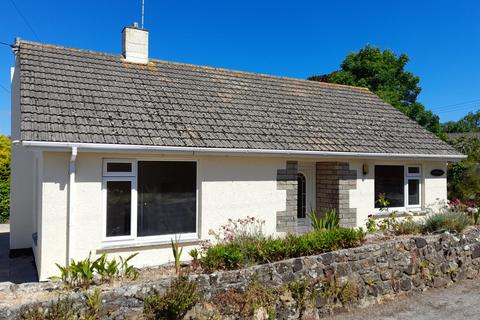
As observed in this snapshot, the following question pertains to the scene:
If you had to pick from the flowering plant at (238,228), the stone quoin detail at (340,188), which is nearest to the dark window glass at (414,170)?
the stone quoin detail at (340,188)

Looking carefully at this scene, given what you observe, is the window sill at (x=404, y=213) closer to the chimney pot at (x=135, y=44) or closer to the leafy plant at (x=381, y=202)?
the leafy plant at (x=381, y=202)

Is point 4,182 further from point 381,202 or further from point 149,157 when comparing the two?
point 381,202

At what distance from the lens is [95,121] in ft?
27.6

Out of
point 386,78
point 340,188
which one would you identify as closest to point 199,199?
point 340,188

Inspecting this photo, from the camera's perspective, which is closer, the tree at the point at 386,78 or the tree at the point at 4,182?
the tree at the point at 4,182

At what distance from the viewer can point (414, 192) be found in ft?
41.5

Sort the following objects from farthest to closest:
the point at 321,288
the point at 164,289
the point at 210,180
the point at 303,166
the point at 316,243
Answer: the point at 303,166, the point at 210,180, the point at 316,243, the point at 321,288, the point at 164,289

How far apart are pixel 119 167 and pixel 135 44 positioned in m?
5.27

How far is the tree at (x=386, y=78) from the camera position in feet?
83.4

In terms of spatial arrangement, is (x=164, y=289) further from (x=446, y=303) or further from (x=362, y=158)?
(x=362, y=158)

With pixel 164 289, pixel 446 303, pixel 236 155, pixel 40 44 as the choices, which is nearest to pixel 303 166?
pixel 236 155

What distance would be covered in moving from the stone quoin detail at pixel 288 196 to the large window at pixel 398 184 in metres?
3.12

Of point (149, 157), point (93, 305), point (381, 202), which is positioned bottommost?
point (93, 305)

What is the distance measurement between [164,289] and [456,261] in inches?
267
